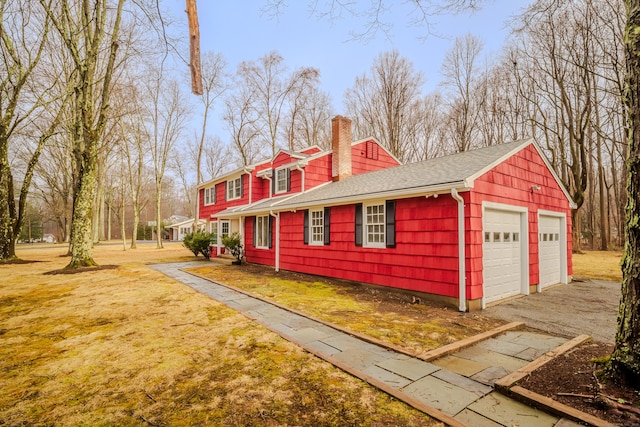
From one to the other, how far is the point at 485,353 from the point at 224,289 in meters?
6.70

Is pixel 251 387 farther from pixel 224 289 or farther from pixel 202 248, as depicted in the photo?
pixel 202 248

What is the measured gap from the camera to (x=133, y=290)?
8.24 metres

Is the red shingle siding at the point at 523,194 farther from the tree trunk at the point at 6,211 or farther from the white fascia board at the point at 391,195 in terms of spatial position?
the tree trunk at the point at 6,211

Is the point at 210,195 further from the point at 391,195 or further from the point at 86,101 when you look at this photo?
the point at 391,195

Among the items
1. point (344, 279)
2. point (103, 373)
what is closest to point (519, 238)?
point (344, 279)

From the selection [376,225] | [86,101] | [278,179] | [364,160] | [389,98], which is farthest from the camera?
[389,98]

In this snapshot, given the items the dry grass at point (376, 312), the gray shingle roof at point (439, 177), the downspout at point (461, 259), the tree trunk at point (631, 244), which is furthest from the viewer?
the gray shingle roof at point (439, 177)

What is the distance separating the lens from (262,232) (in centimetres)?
1391

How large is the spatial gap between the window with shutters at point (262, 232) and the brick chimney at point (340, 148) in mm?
3783

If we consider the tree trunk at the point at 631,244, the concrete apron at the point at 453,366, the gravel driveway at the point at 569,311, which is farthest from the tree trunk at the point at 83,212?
the tree trunk at the point at 631,244

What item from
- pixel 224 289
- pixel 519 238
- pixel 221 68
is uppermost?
pixel 221 68

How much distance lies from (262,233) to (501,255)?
32.1 ft

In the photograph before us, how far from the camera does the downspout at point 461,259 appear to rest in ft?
20.7

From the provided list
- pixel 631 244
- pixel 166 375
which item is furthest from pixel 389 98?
pixel 166 375
